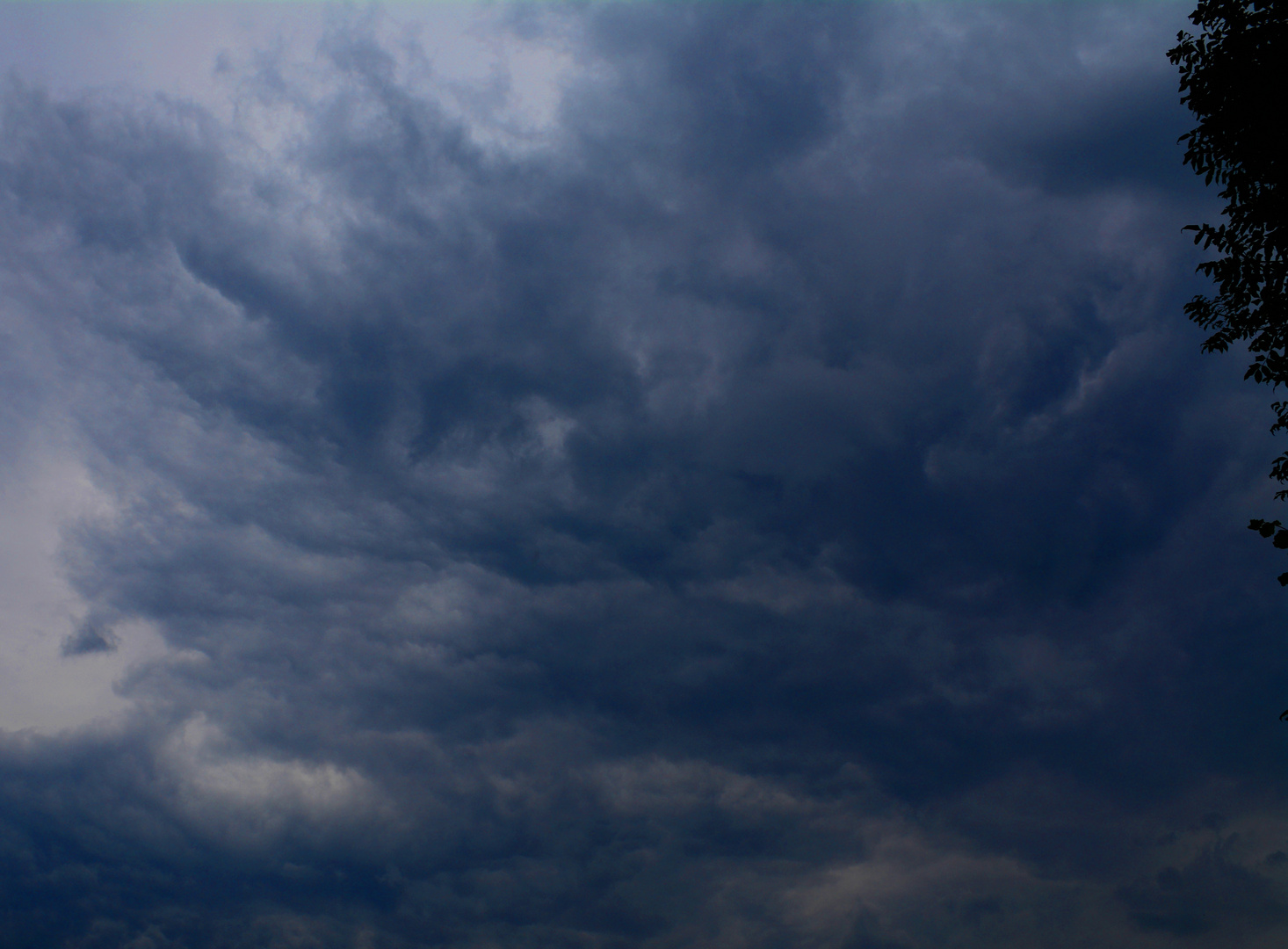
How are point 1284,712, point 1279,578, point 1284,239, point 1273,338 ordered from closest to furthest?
point 1279,578 < point 1284,712 < point 1284,239 < point 1273,338

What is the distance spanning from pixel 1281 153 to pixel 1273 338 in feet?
18.7

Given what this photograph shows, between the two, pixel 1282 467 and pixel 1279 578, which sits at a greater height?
pixel 1282 467

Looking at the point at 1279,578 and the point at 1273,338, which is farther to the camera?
the point at 1273,338

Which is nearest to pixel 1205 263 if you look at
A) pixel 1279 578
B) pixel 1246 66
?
pixel 1246 66

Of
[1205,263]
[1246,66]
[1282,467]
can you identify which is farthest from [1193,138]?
[1282,467]

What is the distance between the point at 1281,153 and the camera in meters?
25.1

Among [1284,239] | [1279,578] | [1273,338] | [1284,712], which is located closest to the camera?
[1279,578]

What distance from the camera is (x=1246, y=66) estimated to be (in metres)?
25.9

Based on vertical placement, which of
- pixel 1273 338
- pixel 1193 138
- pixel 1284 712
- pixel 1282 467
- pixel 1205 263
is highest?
pixel 1193 138

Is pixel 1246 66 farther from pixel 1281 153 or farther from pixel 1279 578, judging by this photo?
pixel 1279 578

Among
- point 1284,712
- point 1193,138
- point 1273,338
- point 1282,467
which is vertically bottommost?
point 1284,712

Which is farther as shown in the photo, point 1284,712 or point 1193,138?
point 1193,138

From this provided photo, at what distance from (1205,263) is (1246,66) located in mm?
5839

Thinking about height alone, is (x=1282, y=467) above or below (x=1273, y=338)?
below
